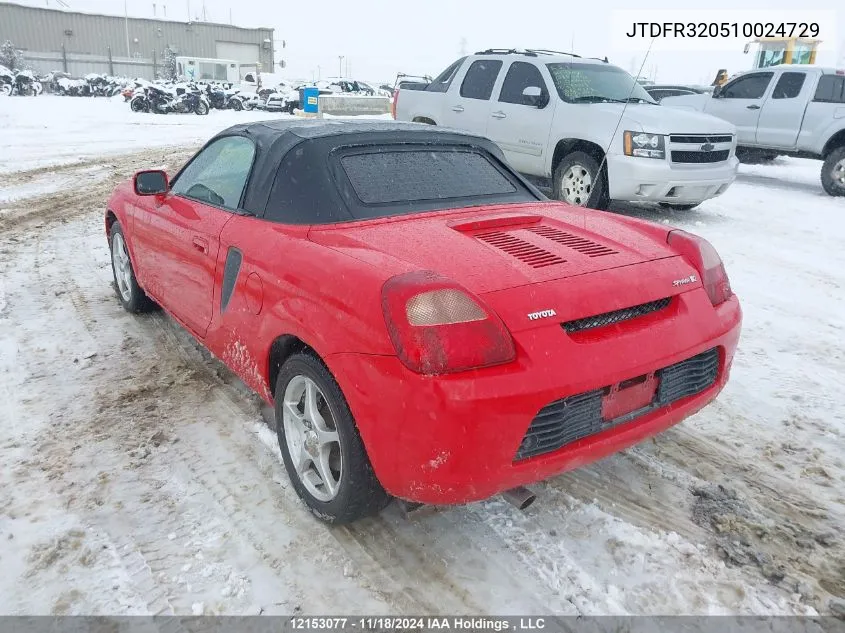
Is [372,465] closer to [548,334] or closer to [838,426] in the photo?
[548,334]

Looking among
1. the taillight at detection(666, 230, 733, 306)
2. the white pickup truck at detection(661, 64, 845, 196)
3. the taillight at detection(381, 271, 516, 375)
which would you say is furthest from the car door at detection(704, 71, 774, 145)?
the taillight at detection(381, 271, 516, 375)

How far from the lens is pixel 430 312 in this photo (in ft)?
6.35

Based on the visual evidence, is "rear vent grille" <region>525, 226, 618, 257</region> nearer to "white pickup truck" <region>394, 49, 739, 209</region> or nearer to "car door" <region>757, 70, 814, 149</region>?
"white pickup truck" <region>394, 49, 739, 209</region>

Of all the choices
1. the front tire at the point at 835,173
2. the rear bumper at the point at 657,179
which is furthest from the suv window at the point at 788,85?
the rear bumper at the point at 657,179

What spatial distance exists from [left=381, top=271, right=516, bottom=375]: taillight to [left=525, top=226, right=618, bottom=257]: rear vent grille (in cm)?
70

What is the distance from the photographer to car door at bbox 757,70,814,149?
34.2ft

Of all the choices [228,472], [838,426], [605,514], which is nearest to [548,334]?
[605,514]

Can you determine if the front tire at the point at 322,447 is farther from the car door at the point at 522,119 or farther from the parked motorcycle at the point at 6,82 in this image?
Result: the parked motorcycle at the point at 6,82

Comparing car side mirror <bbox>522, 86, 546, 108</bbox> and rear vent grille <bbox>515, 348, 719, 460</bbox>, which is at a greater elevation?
car side mirror <bbox>522, 86, 546, 108</bbox>

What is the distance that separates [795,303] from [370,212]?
392 centimetres

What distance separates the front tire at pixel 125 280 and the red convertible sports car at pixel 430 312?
48.4 inches

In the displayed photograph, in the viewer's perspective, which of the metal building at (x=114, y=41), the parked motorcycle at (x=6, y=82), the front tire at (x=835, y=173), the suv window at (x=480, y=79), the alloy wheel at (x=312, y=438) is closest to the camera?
the alloy wheel at (x=312, y=438)

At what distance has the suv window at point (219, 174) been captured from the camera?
3145 mm

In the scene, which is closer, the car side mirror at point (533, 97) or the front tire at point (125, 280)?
the front tire at point (125, 280)
